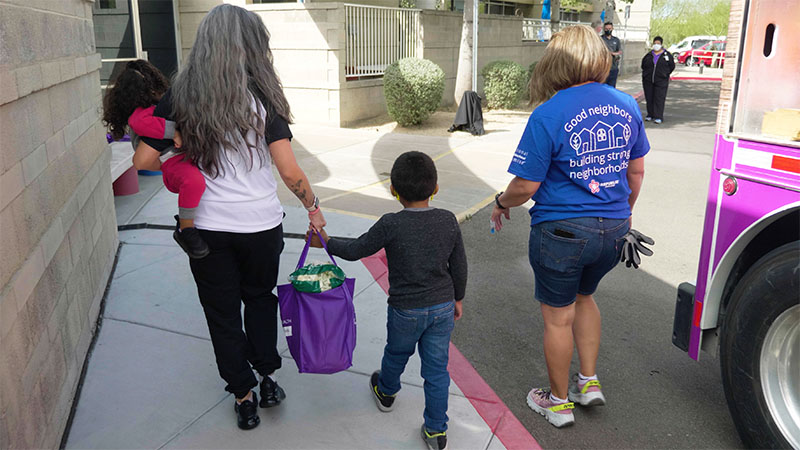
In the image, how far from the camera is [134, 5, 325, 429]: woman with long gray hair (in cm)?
258

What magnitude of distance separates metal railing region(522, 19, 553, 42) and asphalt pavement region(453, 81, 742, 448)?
1656 cm

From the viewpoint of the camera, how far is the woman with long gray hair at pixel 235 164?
2.58 m

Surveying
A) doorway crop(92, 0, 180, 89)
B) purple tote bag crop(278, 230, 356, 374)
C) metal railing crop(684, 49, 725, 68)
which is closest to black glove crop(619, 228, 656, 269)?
purple tote bag crop(278, 230, 356, 374)

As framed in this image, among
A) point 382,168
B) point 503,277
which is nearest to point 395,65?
point 382,168

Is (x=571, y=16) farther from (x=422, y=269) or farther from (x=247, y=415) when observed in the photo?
(x=247, y=415)

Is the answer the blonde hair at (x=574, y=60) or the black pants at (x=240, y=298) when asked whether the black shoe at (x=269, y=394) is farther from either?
the blonde hair at (x=574, y=60)

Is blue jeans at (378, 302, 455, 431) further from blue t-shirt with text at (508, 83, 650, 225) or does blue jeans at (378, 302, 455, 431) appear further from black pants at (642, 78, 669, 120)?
black pants at (642, 78, 669, 120)

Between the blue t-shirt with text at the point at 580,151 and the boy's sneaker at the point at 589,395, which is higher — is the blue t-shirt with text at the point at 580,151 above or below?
above

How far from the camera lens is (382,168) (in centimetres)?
938

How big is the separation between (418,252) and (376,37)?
12412 mm

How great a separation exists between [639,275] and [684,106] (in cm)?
1542

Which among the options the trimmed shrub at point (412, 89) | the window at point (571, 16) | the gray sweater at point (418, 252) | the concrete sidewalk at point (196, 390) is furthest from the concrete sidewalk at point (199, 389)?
the window at point (571, 16)

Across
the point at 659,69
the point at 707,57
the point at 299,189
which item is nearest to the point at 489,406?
the point at 299,189

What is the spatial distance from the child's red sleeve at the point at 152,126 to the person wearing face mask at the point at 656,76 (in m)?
13.9
